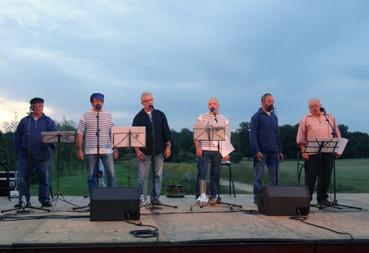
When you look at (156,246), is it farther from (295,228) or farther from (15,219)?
(15,219)

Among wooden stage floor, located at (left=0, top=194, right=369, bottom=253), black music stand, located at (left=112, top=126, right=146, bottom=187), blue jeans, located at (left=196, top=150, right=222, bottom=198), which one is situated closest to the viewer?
wooden stage floor, located at (left=0, top=194, right=369, bottom=253)

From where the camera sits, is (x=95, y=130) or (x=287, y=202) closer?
(x=287, y=202)

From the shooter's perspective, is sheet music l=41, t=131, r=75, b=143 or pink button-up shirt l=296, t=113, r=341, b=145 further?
pink button-up shirt l=296, t=113, r=341, b=145

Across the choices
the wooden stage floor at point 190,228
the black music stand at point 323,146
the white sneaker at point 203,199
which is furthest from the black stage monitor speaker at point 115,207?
the black music stand at point 323,146

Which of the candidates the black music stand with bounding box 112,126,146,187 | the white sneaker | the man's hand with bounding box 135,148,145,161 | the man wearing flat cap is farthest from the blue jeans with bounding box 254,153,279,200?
the man wearing flat cap

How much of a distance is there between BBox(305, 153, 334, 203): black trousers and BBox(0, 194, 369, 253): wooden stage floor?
2.26 feet

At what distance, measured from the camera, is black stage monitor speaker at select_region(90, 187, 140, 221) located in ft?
23.8

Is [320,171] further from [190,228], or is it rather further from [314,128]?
[190,228]

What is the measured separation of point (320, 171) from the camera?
9.55m

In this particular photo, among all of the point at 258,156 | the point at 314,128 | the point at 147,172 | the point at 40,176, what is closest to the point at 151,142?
the point at 147,172

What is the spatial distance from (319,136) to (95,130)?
13.0 feet

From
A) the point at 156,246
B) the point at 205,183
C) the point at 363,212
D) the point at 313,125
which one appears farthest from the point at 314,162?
the point at 156,246

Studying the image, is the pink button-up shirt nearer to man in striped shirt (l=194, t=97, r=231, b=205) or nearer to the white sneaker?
man in striped shirt (l=194, t=97, r=231, b=205)

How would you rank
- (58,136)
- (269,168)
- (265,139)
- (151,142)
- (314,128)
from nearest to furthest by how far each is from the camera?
(58,136) < (151,142) < (314,128) < (265,139) < (269,168)
